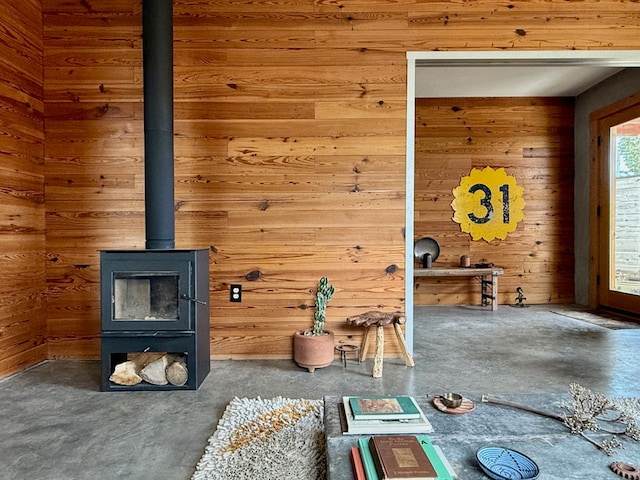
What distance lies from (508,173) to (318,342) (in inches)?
156

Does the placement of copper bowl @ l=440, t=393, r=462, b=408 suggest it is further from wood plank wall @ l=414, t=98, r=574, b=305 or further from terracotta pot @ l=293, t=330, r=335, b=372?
wood plank wall @ l=414, t=98, r=574, b=305

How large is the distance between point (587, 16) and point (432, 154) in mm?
2510

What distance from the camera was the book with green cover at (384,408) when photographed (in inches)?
50.8

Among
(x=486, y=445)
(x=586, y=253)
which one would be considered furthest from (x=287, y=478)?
(x=586, y=253)

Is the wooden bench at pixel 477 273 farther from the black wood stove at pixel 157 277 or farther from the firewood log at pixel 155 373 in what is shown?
the firewood log at pixel 155 373

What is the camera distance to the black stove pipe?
246 centimetres

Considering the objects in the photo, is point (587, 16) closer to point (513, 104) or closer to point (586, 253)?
point (513, 104)

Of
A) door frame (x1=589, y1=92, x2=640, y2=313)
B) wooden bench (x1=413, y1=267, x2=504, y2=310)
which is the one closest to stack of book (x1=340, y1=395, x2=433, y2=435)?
wooden bench (x1=413, y1=267, x2=504, y2=310)

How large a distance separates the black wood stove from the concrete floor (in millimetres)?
246

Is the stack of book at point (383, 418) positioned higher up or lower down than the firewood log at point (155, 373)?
higher up

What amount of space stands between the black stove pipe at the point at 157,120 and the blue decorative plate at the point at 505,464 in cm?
204

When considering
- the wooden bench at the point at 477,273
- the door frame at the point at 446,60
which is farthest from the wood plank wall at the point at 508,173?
the door frame at the point at 446,60

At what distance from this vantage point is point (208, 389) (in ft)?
7.64

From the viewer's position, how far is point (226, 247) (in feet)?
9.55
